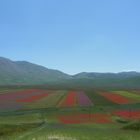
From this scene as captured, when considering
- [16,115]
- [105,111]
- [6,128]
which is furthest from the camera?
[105,111]

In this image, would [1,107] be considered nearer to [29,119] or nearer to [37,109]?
[37,109]

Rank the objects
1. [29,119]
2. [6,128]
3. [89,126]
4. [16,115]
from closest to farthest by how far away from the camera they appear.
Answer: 1. [6,128]
2. [89,126]
3. [29,119]
4. [16,115]

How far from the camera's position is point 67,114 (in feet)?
217

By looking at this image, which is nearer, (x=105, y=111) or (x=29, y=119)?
(x=29, y=119)

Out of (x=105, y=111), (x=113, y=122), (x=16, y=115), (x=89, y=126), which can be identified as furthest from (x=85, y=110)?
(x=89, y=126)

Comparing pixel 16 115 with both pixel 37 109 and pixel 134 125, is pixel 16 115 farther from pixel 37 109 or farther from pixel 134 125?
pixel 134 125

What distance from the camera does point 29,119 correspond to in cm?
5725

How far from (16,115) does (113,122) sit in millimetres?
16879

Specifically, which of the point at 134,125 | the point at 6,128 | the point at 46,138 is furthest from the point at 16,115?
the point at 46,138

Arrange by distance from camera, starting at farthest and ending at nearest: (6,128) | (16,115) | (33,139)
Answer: (16,115) < (6,128) < (33,139)

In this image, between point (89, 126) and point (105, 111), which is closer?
point (89, 126)

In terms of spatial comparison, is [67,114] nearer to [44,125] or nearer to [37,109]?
[37,109]

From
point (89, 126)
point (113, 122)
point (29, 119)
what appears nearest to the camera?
point (89, 126)

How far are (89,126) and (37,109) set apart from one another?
24810 mm
